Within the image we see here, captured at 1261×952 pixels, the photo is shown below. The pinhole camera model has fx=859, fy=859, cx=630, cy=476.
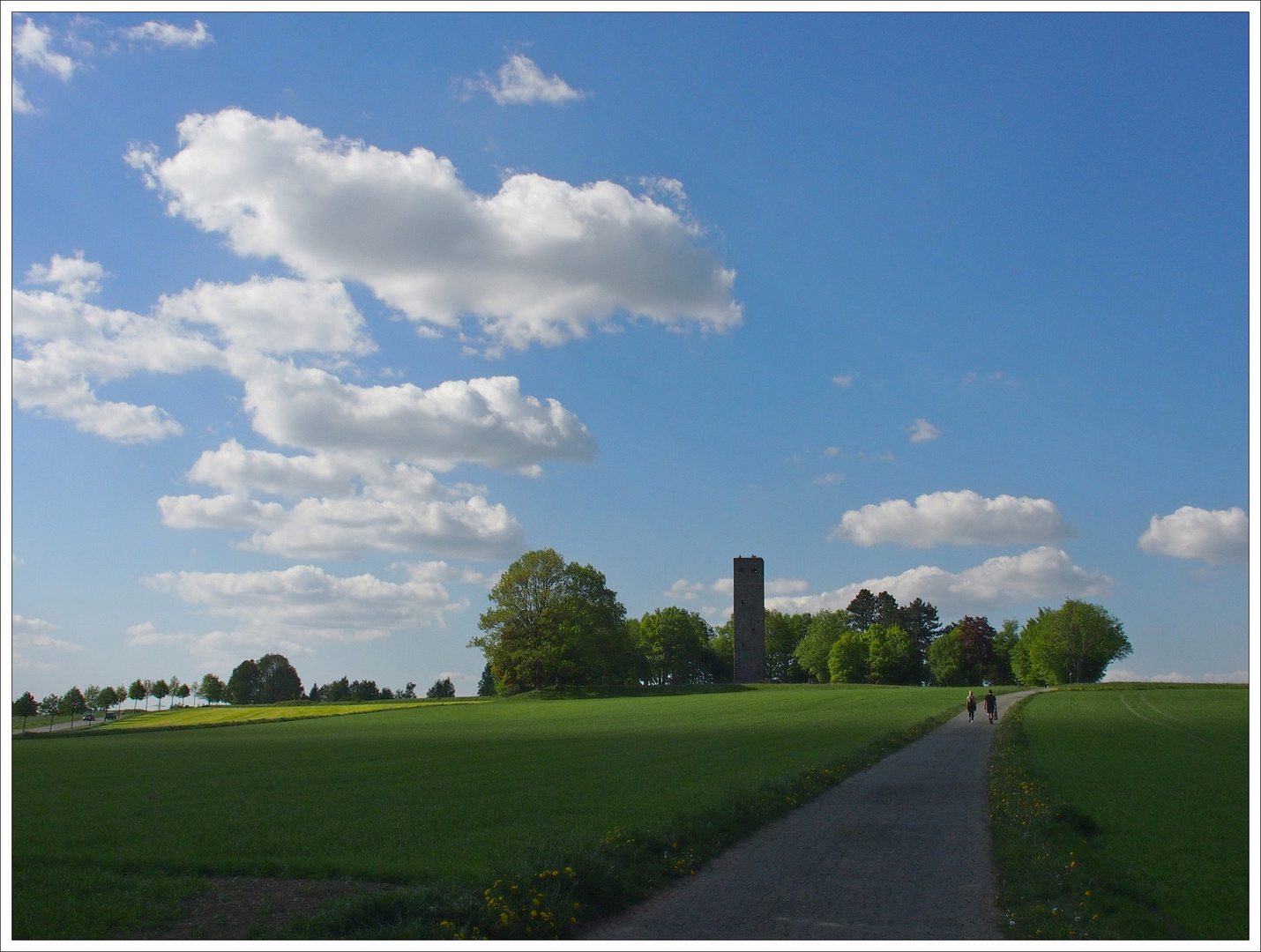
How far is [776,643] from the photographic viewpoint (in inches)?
6890

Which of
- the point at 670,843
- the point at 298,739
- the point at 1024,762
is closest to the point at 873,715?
the point at 1024,762

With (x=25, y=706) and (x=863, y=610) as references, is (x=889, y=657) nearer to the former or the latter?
(x=863, y=610)

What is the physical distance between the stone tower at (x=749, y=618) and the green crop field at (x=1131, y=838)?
3857 inches

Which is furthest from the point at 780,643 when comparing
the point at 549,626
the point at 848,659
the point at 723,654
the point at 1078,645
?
the point at 549,626

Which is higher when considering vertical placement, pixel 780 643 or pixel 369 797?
pixel 369 797

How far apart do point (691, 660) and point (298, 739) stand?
107140 mm

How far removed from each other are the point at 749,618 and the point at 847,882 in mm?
127848

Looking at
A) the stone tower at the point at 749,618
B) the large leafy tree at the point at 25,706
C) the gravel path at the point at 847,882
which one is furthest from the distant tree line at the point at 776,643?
the gravel path at the point at 847,882

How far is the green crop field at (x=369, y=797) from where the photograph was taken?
13.6 metres

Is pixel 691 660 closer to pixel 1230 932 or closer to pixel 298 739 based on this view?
pixel 298 739

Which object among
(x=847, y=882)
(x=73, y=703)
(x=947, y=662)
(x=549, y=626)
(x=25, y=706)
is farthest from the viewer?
(x=947, y=662)

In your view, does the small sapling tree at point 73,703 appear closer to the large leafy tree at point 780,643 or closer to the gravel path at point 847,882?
the large leafy tree at point 780,643

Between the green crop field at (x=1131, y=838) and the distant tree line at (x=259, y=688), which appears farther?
the distant tree line at (x=259, y=688)

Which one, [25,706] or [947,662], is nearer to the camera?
[25,706]
